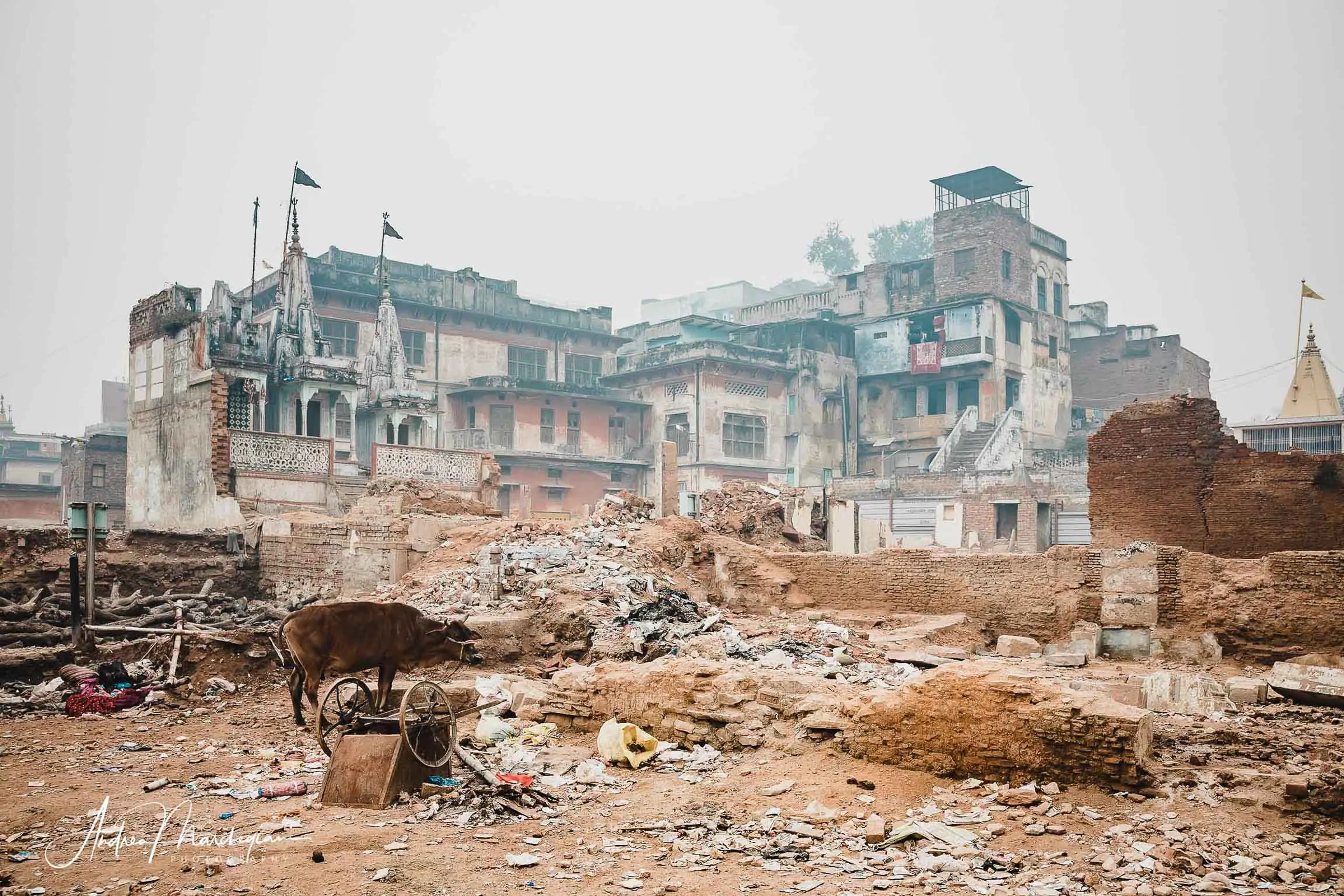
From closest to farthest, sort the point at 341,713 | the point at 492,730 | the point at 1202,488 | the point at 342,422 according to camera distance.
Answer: the point at 341,713, the point at 492,730, the point at 1202,488, the point at 342,422

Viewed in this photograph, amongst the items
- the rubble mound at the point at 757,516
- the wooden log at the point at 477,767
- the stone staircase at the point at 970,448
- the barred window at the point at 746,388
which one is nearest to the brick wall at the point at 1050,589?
the rubble mound at the point at 757,516

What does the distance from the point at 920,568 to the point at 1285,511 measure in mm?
5628

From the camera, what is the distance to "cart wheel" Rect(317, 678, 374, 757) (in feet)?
25.9

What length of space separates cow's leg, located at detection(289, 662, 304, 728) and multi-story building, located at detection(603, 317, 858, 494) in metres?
29.3

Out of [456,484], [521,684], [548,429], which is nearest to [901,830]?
[521,684]

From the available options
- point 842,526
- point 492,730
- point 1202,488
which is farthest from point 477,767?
point 842,526

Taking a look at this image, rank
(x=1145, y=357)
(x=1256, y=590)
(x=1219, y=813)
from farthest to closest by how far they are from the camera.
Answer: (x=1145, y=357)
(x=1256, y=590)
(x=1219, y=813)

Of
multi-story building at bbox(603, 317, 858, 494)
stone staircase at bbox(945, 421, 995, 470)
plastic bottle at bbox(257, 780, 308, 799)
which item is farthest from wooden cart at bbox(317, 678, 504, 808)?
stone staircase at bbox(945, 421, 995, 470)

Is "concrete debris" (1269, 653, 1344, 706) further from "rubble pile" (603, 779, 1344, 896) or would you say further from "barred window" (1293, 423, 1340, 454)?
"barred window" (1293, 423, 1340, 454)

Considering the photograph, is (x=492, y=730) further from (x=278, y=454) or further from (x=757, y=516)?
(x=278, y=454)

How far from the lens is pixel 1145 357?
147ft

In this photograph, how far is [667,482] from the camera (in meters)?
21.4

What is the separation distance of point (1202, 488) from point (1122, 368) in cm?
3244

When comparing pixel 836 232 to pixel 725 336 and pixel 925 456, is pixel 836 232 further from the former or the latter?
pixel 925 456
